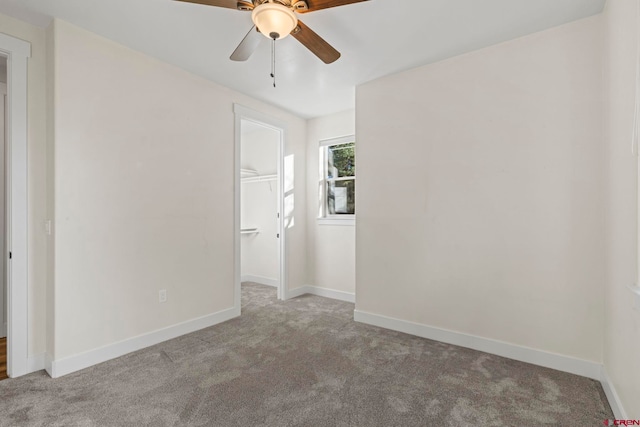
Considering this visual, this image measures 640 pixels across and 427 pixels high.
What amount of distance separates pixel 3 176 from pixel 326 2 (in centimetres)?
364

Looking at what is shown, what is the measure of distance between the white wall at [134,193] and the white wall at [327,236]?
4.49 ft

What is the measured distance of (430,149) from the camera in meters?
3.00

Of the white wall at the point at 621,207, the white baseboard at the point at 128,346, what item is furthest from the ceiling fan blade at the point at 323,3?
the white baseboard at the point at 128,346

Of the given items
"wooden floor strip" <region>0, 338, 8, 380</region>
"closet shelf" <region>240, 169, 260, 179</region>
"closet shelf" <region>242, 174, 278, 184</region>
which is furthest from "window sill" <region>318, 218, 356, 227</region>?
"wooden floor strip" <region>0, 338, 8, 380</region>

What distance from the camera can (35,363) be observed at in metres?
2.38

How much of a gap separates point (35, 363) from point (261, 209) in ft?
11.6

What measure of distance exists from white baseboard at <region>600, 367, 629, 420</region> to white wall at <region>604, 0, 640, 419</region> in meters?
0.03

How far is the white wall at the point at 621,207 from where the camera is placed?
1583 millimetres

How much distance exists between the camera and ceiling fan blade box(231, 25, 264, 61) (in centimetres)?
191

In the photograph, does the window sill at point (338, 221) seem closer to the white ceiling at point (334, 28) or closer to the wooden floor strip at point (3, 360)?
the white ceiling at point (334, 28)

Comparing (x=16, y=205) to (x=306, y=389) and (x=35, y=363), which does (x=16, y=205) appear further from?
(x=306, y=389)

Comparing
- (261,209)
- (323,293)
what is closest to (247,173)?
(261,209)

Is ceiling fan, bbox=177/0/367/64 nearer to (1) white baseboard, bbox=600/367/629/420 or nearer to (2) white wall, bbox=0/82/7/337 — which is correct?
(1) white baseboard, bbox=600/367/629/420

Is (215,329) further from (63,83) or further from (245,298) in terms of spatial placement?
(63,83)
